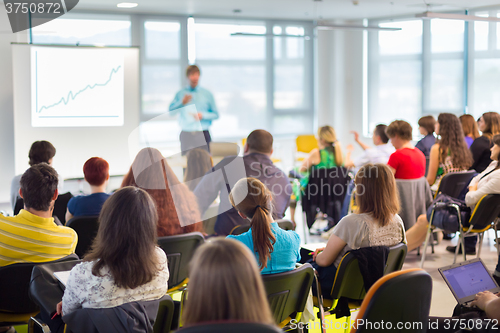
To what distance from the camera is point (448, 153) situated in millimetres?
5125

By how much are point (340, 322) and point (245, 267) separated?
260 cm

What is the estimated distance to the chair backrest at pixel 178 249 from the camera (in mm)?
2856

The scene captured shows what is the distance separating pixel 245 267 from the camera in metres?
1.14

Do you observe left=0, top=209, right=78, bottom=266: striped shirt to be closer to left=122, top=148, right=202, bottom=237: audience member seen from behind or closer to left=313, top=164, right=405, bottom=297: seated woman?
left=122, top=148, right=202, bottom=237: audience member seen from behind

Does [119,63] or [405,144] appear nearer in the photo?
[405,144]

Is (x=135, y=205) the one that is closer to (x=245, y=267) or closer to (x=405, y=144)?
(x=245, y=267)

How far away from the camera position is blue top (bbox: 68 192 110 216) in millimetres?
3375

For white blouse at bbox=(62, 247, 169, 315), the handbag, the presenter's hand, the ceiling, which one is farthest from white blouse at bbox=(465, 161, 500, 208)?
the ceiling

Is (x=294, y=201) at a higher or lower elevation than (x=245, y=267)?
lower

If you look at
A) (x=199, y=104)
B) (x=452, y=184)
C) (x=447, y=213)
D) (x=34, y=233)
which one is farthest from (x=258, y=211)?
(x=199, y=104)

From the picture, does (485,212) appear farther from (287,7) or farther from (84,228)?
(287,7)

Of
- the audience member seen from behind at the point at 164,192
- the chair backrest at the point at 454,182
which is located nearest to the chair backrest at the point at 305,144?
the chair backrest at the point at 454,182

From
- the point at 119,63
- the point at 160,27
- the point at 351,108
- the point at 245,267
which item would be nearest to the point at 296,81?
the point at 351,108

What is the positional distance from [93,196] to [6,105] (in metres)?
4.55
